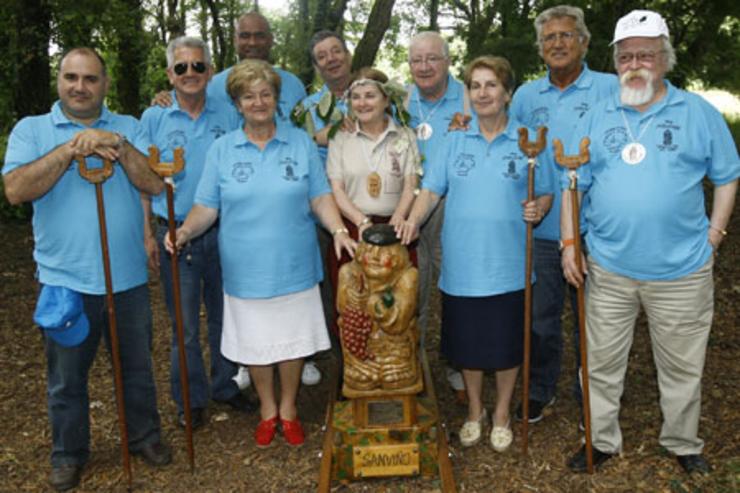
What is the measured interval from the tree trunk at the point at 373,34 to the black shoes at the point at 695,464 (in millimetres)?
6596

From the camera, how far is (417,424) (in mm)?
3973

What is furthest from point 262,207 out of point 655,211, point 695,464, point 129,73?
point 129,73

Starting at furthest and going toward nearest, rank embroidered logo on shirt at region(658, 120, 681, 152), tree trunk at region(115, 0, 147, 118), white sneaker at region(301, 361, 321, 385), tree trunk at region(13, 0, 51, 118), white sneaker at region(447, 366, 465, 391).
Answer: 1. tree trunk at region(115, 0, 147, 118)
2. tree trunk at region(13, 0, 51, 118)
3. white sneaker at region(301, 361, 321, 385)
4. white sneaker at region(447, 366, 465, 391)
5. embroidered logo on shirt at region(658, 120, 681, 152)

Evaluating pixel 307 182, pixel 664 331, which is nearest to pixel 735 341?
pixel 664 331

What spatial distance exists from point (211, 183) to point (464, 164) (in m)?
1.42

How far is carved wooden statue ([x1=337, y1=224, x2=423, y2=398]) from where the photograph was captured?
3.78 meters

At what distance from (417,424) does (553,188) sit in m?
1.57

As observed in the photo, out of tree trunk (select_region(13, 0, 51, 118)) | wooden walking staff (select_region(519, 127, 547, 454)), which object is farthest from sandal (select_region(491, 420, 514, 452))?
tree trunk (select_region(13, 0, 51, 118))

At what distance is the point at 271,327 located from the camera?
4.10m

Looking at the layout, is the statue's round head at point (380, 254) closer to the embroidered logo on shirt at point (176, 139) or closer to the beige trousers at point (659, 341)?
the beige trousers at point (659, 341)

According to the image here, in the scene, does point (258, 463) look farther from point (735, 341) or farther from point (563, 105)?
point (735, 341)

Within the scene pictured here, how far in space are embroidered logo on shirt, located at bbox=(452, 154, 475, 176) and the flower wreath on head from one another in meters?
0.36

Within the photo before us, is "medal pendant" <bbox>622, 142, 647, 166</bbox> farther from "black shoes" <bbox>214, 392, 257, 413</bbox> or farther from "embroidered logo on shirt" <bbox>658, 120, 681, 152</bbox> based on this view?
"black shoes" <bbox>214, 392, 257, 413</bbox>

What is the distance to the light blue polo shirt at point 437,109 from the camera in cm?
452
